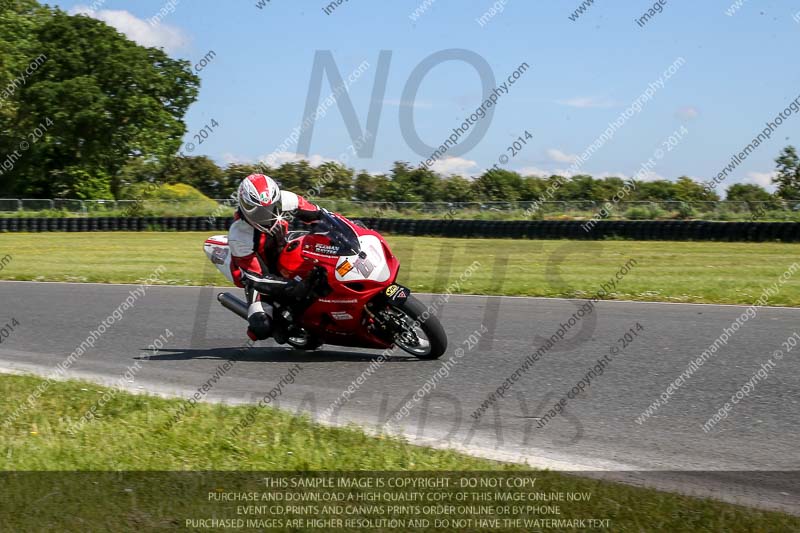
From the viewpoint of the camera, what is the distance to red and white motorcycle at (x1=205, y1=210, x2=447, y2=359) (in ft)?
27.0

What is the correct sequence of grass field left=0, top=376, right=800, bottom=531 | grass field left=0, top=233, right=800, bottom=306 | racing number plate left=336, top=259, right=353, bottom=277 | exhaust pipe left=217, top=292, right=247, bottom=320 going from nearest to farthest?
1. grass field left=0, top=376, right=800, bottom=531
2. racing number plate left=336, top=259, right=353, bottom=277
3. exhaust pipe left=217, top=292, right=247, bottom=320
4. grass field left=0, top=233, right=800, bottom=306

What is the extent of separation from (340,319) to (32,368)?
3026 millimetres

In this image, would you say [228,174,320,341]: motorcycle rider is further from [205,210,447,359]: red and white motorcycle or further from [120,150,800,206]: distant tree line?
[120,150,800,206]: distant tree line

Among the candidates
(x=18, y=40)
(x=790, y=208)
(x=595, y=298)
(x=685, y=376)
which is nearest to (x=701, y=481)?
(x=685, y=376)

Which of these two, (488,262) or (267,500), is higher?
(267,500)

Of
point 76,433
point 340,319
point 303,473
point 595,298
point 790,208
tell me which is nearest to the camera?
point 303,473

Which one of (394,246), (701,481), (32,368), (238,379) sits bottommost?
(394,246)

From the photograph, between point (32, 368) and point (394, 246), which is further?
point (394, 246)

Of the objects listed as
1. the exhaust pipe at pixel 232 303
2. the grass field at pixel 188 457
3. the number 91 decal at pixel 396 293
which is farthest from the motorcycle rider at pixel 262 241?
the grass field at pixel 188 457

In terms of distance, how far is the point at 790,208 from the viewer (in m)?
29.5

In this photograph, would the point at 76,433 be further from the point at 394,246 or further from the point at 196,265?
the point at 394,246

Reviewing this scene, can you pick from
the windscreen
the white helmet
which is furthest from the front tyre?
the white helmet

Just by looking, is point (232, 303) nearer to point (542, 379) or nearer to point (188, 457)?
point (542, 379)

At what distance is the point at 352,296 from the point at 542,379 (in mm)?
1899
